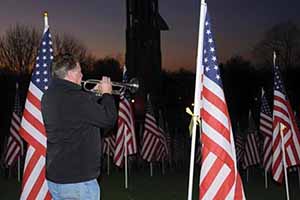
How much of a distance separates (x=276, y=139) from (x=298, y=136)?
1.56 feet

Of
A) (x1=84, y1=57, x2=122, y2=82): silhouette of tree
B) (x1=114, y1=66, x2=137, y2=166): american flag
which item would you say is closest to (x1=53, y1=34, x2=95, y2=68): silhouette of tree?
(x1=84, y1=57, x2=122, y2=82): silhouette of tree

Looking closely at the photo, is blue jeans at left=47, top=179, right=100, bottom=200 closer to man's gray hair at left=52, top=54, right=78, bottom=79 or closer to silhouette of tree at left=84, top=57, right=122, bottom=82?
man's gray hair at left=52, top=54, right=78, bottom=79

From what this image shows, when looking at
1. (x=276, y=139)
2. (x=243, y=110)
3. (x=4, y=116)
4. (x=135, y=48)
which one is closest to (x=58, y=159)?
(x=276, y=139)

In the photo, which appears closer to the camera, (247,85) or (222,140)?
(222,140)

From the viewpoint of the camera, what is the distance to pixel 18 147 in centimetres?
1373

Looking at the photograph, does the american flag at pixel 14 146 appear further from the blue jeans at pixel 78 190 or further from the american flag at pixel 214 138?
the blue jeans at pixel 78 190

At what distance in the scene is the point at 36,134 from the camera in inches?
251

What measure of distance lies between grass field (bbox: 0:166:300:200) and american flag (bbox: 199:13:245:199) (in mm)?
5559

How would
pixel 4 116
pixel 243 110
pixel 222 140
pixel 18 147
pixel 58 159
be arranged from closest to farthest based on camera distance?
pixel 58 159
pixel 222 140
pixel 18 147
pixel 4 116
pixel 243 110

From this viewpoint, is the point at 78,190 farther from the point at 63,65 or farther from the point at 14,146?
the point at 14,146

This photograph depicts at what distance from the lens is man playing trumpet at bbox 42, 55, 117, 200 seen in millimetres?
3994

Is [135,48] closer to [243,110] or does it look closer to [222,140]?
[243,110]

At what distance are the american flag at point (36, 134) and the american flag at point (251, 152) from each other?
7.97 metres

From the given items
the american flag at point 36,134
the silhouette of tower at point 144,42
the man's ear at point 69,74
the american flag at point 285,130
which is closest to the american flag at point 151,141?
the american flag at point 285,130
